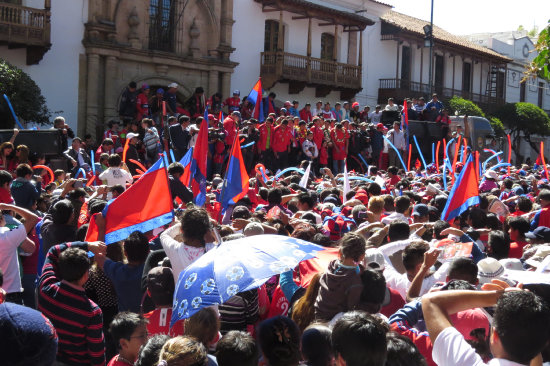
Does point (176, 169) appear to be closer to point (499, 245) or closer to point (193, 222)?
point (193, 222)

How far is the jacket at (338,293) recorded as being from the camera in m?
4.07

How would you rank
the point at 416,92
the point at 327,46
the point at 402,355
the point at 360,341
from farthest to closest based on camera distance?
the point at 416,92 < the point at 327,46 < the point at 402,355 < the point at 360,341

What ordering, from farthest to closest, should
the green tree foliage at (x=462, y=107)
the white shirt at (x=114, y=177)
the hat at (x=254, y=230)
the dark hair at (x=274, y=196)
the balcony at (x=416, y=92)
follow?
the green tree foliage at (x=462, y=107), the balcony at (x=416, y=92), the white shirt at (x=114, y=177), the dark hair at (x=274, y=196), the hat at (x=254, y=230)

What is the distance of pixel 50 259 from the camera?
174 inches

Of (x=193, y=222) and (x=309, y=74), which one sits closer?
(x=193, y=222)

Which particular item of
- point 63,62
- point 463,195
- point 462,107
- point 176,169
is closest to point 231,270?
point 176,169

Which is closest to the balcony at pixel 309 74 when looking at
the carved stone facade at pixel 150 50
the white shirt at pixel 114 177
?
the carved stone facade at pixel 150 50

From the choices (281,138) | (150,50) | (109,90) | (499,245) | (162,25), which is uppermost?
(162,25)

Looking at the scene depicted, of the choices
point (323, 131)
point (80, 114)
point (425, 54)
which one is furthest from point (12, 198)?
point (425, 54)

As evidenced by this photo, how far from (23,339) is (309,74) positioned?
2471cm

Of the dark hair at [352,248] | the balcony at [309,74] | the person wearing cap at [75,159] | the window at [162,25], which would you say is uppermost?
the window at [162,25]

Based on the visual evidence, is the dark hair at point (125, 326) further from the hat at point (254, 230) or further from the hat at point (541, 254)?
the hat at point (541, 254)

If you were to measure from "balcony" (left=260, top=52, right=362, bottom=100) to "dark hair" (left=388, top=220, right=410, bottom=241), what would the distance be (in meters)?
20.0

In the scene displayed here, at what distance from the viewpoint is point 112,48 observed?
20.1 m
